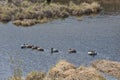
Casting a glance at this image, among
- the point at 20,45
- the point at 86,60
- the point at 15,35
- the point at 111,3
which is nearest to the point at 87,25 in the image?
the point at 15,35

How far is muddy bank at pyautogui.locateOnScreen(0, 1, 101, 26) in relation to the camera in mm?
94875

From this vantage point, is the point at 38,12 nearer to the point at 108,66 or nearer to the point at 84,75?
the point at 108,66

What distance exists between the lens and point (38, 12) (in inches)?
3925

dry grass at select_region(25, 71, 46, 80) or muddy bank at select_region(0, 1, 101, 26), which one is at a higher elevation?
dry grass at select_region(25, 71, 46, 80)

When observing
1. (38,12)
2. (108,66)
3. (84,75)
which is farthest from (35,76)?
(38,12)

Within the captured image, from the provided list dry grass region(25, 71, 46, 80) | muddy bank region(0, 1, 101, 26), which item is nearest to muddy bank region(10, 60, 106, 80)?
dry grass region(25, 71, 46, 80)

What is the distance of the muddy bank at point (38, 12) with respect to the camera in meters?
94.9

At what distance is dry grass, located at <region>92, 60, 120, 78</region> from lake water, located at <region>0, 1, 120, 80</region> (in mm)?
2069

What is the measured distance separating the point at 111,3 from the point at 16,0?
26253 mm

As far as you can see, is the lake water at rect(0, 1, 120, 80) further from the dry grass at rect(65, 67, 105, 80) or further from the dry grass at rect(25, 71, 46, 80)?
the dry grass at rect(65, 67, 105, 80)

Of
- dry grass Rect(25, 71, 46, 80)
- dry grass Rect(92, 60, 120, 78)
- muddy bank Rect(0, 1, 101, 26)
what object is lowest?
muddy bank Rect(0, 1, 101, 26)

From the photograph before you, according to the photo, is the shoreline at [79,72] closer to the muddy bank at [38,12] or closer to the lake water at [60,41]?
the lake water at [60,41]

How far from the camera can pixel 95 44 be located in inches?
2650

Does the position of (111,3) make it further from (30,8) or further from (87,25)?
(87,25)
